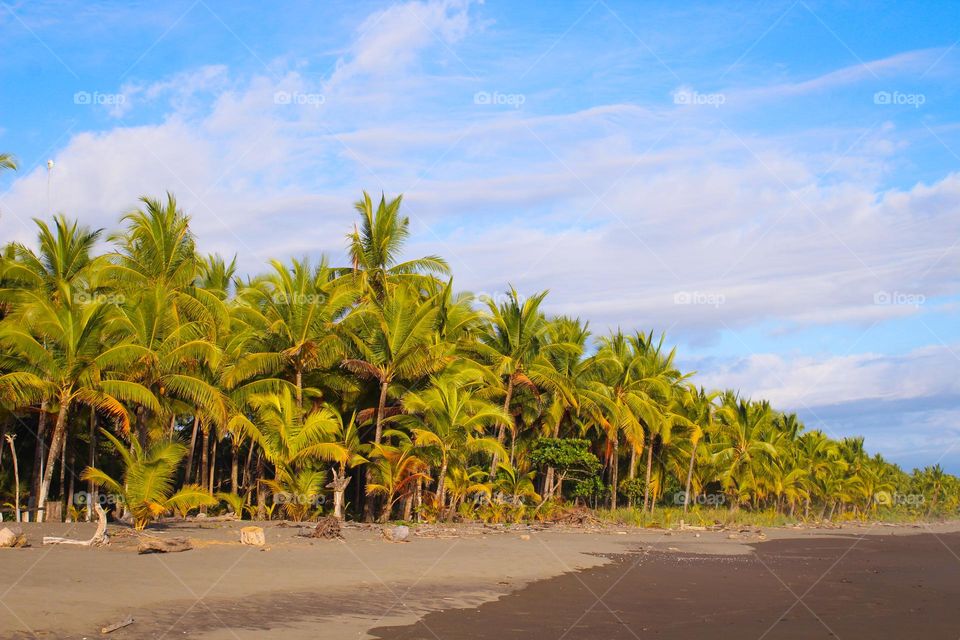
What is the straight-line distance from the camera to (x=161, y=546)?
14.0 meters

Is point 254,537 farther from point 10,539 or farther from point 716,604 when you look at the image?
point 716,604

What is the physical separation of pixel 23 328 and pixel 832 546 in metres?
25.4

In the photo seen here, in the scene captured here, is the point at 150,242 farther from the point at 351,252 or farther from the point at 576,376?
the point at 576,376

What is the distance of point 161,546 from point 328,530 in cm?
536

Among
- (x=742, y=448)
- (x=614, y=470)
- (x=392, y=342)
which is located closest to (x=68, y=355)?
(x=392, y=342)

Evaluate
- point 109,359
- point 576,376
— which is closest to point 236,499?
point 109,359

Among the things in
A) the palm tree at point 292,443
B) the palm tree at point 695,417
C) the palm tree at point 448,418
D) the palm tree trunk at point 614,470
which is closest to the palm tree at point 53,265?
the palm tree at point 292,443

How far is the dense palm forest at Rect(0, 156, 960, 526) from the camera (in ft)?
66.4

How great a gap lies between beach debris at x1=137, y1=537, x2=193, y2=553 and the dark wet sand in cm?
572

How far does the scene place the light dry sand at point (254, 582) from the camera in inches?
360

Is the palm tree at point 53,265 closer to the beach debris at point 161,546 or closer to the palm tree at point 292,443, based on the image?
the palm tree at point 292,443

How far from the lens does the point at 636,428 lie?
36219mm

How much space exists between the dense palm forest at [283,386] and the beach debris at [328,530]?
2.56m

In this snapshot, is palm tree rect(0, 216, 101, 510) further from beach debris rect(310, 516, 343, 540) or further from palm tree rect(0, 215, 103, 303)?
beach debris rect(310, 516, 343, 540)
